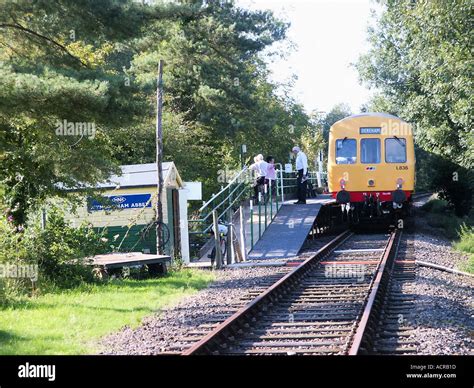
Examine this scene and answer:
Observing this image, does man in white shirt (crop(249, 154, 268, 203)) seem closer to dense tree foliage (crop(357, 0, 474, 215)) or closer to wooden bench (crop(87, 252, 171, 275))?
dense tree foliage (crop(357, 0, 474, 215))

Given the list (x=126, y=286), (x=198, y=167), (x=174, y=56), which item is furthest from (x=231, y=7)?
(x=126, y=286)

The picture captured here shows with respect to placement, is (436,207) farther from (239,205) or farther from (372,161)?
(239,205)

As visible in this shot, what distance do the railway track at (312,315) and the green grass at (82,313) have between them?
58.6 inches

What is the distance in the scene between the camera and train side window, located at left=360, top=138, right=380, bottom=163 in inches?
878

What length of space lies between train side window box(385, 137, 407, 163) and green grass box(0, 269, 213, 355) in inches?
394

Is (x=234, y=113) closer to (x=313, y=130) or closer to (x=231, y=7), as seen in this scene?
(x=231, y=7)

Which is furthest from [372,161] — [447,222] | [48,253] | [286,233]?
[48,253]

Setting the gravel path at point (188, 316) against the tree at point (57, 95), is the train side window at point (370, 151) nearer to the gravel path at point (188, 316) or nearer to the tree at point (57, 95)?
the gravel path at point (188, 316)

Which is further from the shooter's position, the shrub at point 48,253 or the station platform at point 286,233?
the station platform at point 286,233

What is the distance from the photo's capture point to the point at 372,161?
878 inches

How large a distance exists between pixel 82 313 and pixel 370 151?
1409cm

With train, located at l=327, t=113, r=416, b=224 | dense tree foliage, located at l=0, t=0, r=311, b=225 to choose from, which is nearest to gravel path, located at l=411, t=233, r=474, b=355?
dense tree foliage, located at l=0, t=0, r=311, b=225

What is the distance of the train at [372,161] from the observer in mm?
22203

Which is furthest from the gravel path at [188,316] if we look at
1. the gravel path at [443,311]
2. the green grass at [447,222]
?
the green grass at [447,222]
